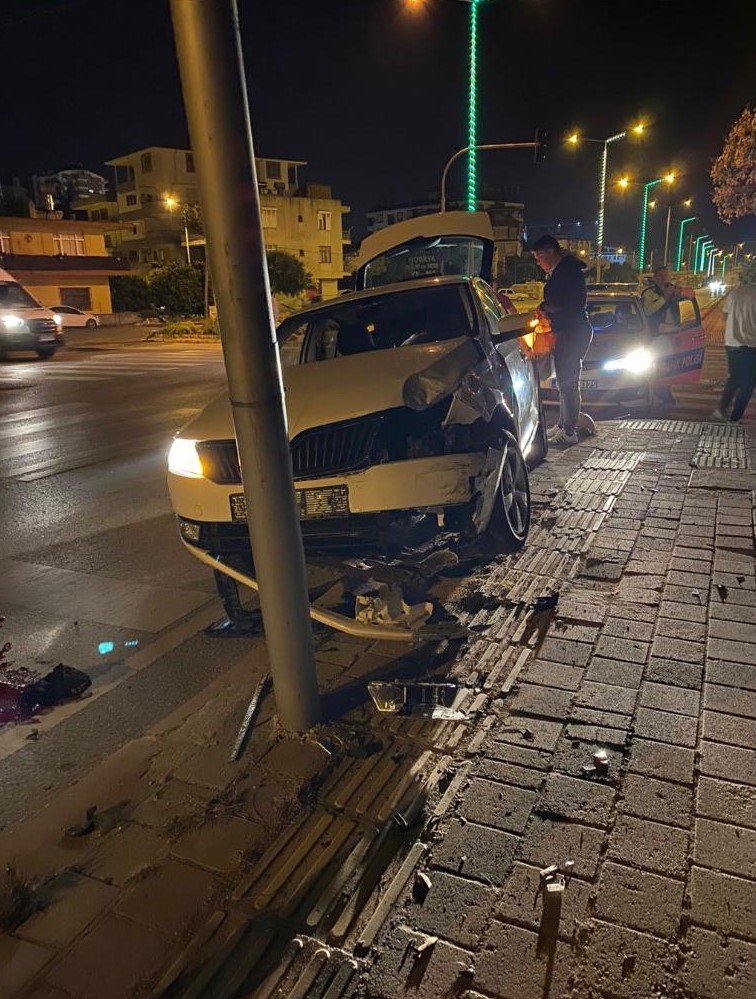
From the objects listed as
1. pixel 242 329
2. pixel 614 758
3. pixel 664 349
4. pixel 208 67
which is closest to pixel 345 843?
pixel 614 758

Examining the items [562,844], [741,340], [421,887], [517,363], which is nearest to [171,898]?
[421,887]

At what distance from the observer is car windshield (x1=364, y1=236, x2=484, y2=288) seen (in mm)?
6590

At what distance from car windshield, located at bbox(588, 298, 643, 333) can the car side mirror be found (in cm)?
499

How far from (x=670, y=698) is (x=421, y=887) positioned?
1525mm

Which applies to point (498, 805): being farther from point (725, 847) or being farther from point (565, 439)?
point (565, 439)

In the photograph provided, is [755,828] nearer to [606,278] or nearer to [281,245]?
[606,278]

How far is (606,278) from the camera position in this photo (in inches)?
1863

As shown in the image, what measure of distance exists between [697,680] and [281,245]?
213 feet

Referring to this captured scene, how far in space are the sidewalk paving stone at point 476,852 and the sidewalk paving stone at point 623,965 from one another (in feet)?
1.10

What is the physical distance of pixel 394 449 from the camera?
424 centimetres

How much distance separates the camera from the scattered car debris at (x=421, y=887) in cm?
221

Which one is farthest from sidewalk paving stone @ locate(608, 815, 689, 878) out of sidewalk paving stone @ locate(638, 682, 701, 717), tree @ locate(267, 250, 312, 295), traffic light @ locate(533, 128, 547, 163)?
tree @ locate(267, 250, 312, 295)

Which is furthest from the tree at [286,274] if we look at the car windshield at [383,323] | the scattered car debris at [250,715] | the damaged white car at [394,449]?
the scattered car debris at [250,715]

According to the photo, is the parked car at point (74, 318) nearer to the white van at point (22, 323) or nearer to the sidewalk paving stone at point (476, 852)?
the white van at point (22, 323)
